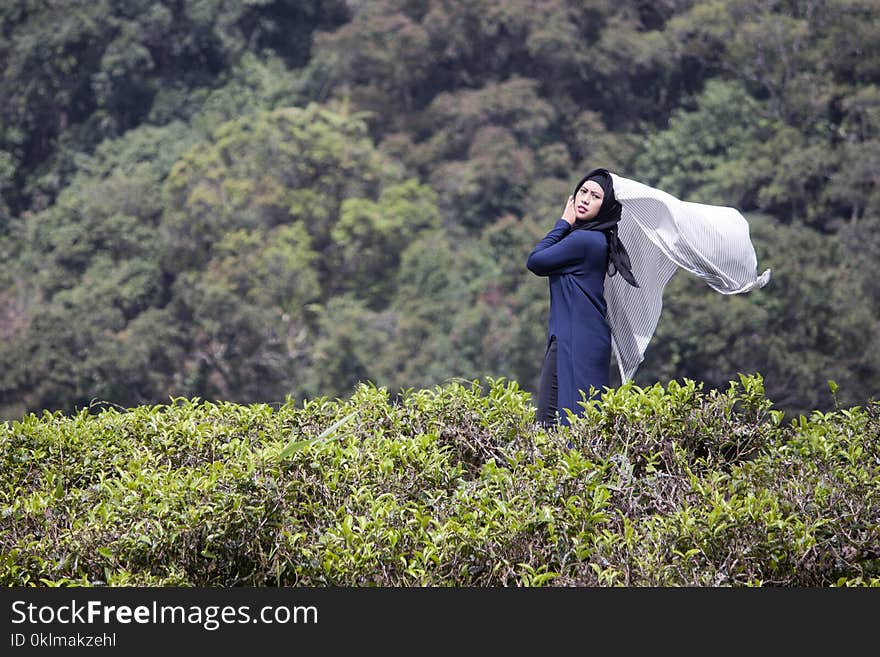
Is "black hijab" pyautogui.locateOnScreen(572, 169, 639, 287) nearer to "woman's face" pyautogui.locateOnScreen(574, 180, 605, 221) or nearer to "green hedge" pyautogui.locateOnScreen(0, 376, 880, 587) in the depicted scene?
"woman's face" pyautogui.locateOnScreen(574, 180, 605, 221)

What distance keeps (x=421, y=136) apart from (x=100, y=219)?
6.20 m

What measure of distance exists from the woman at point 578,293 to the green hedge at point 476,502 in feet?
2.31

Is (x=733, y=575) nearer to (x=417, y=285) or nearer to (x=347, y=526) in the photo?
(x=347, y=526)

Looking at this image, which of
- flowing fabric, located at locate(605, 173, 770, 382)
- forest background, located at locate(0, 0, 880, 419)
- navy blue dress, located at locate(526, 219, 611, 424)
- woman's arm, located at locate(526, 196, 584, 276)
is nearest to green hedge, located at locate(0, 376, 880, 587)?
navy blue dress, located at locate(526, 219, 611, 424)

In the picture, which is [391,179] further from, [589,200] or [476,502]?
[476,502]

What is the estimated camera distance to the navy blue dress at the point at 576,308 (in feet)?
13.9

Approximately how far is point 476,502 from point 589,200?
1.66 metres

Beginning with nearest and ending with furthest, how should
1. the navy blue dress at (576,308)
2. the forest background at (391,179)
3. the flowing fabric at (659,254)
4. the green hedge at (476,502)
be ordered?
the green hedge at (476,502) < the navy blue dress at (576,308) < the flowing fabric at (659,254) < the forest background at (391,179)

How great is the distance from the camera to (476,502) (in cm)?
294

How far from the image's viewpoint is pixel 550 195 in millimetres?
20984

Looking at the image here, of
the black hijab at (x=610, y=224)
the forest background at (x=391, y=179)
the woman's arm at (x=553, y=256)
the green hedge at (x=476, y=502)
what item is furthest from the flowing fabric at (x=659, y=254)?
the forest background at (x=391, y=179)

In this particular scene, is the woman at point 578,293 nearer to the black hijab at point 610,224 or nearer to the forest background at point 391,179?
the black hijab at point 610,224

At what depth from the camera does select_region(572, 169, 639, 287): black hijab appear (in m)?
4.30

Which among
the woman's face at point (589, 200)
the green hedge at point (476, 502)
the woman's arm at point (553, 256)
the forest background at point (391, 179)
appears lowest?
the forest background at point (391, 179)
